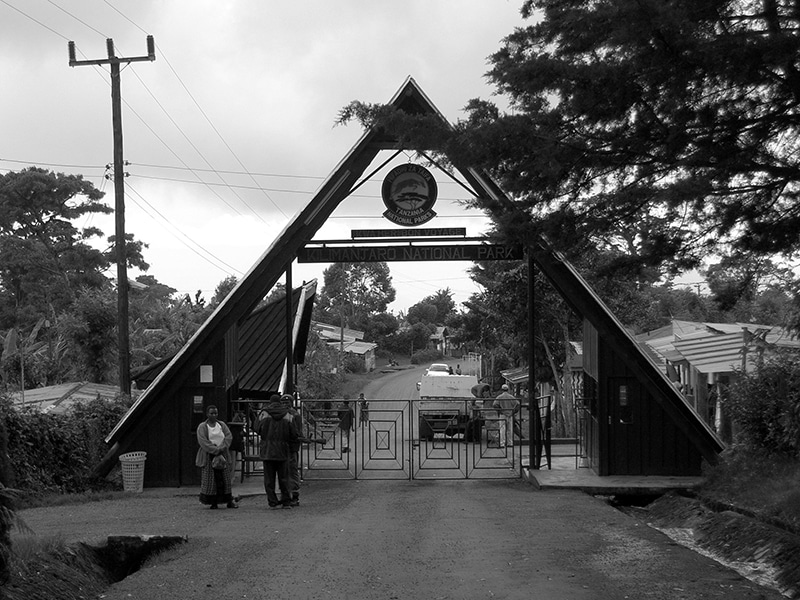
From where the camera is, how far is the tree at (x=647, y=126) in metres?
7.83

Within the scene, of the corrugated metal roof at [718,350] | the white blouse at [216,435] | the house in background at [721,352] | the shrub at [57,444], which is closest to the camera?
the white blouse at [216,435]

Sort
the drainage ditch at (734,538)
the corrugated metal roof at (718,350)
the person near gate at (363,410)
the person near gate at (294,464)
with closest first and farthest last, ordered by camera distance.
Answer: the drainage ditch at (734,538)
the person near gate at (294,464)
the person near gate at (363,410)
the corrugated metal roof at (718,350)

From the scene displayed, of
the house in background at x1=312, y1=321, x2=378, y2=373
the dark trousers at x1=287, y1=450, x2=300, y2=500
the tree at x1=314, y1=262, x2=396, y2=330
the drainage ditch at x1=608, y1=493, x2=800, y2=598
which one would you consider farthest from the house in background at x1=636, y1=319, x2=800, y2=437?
the tree at x1=314, y1=262, x2=396, y2=330

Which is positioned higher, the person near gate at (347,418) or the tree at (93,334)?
the tree at (93,334)

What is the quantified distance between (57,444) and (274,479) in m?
4.59

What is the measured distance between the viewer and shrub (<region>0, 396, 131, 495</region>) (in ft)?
50.2

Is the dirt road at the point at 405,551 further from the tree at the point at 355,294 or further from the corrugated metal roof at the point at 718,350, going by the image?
the tree at the point at 355,294

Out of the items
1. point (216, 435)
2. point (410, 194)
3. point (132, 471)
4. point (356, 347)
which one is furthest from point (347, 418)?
point (356, 347)

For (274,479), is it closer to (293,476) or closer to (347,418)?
(293,476)

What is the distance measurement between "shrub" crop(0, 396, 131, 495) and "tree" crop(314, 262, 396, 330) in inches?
3150

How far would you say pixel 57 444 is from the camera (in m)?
16.8

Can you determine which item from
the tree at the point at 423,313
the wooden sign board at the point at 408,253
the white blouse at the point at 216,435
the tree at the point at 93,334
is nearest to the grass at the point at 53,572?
the white blouse at the point at 216,435

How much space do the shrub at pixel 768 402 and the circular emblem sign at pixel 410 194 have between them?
21.7 ft

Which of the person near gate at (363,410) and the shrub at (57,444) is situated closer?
the shrub at (57,444)
